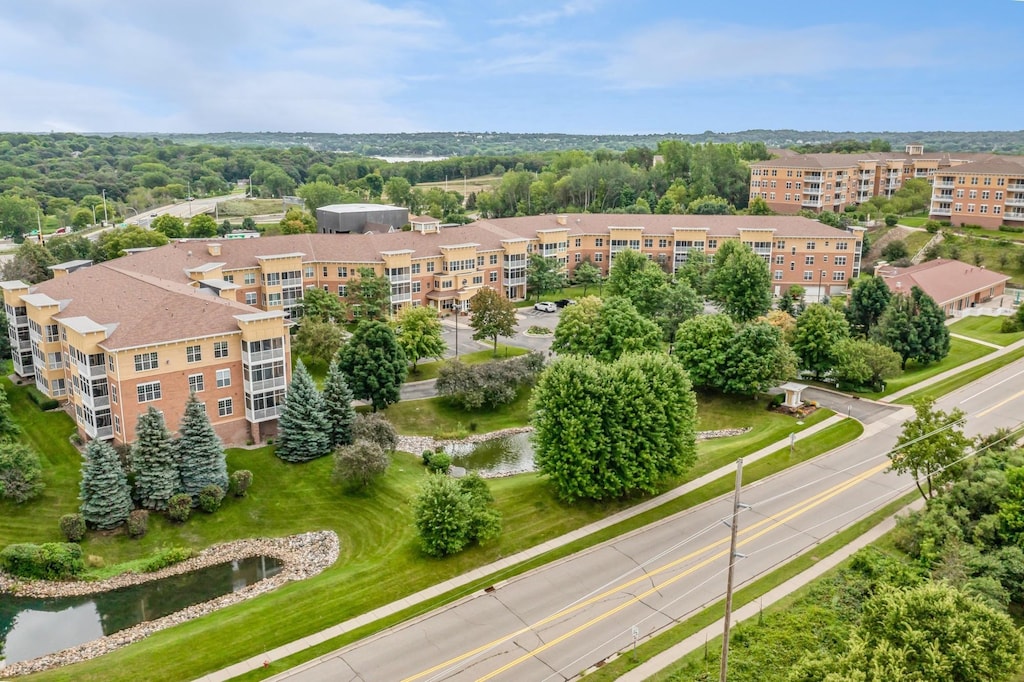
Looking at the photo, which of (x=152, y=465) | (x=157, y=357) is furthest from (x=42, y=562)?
(x=157, y=357)

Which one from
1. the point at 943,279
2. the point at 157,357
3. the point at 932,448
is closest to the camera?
the point at 932,448

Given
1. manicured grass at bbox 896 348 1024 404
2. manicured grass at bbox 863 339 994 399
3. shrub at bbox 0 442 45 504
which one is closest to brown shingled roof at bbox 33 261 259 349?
shrub at bbox 0 442 45 504

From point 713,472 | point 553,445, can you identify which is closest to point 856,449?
point 713,472

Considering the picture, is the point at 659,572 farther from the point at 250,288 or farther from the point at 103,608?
the point at 250,288

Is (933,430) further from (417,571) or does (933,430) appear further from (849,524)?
(417,571)

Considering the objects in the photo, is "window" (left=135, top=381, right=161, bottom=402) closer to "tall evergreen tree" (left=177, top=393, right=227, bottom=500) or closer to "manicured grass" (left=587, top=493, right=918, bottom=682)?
"tall evergreen tree" (left=177, top=393, right=227, bottom=500)

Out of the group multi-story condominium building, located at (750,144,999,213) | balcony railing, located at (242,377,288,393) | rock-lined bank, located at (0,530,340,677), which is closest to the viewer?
rock-lined bank, located at (0,530,340,677)
